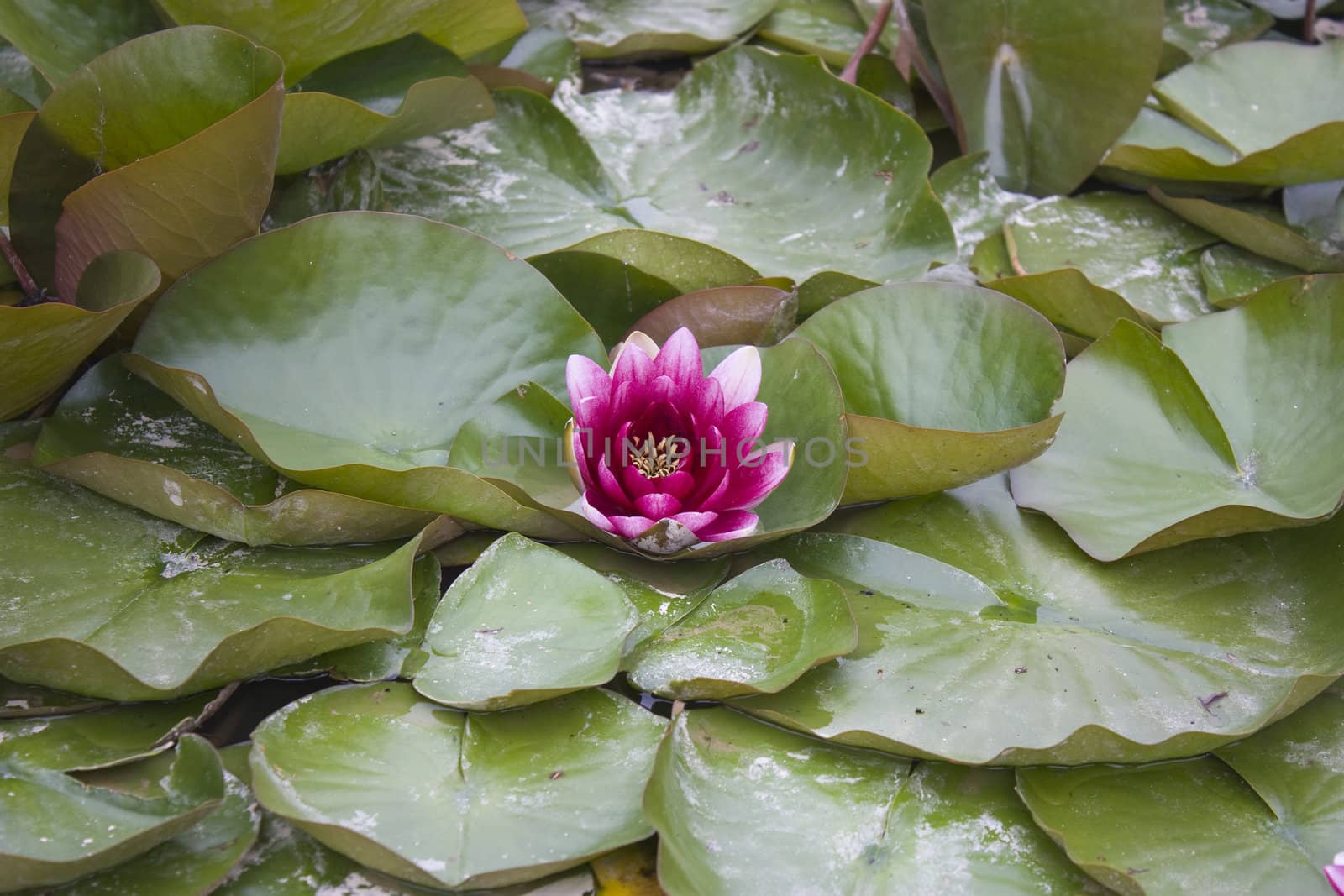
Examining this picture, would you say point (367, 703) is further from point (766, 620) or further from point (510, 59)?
point (510, 59)

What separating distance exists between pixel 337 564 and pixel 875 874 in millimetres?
765

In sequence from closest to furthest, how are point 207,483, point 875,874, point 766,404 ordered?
point 875,874, point 207,483, point 766,404

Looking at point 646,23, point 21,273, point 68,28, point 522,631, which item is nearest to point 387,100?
point 68,28

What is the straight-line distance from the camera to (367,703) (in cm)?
124

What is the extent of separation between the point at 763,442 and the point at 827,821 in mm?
509

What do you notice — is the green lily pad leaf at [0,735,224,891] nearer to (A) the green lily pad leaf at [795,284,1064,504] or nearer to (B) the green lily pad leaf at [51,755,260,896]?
(B) the green lily pad leaf at [51,755,260,896]

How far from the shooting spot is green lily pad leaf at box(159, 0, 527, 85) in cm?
155

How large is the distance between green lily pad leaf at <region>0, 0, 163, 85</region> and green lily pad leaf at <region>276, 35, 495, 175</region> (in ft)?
0.89

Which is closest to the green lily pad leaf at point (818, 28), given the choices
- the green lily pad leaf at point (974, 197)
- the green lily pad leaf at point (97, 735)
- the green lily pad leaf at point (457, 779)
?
the green lily pad leaf at point (974, 197)

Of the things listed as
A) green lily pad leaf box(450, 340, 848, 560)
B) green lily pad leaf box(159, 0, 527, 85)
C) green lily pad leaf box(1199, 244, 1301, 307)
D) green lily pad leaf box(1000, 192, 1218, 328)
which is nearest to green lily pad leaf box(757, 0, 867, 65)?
green lily pad leaf box(1000, 192, 1218, 328)

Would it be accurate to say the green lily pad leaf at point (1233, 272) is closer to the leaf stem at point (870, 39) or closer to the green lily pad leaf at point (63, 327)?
the leaf stem at point (870, 39)

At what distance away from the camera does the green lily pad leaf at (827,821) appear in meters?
1.13

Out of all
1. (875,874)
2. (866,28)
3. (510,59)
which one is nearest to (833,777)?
(875,874)

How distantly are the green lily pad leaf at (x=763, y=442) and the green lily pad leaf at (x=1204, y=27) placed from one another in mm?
1522
